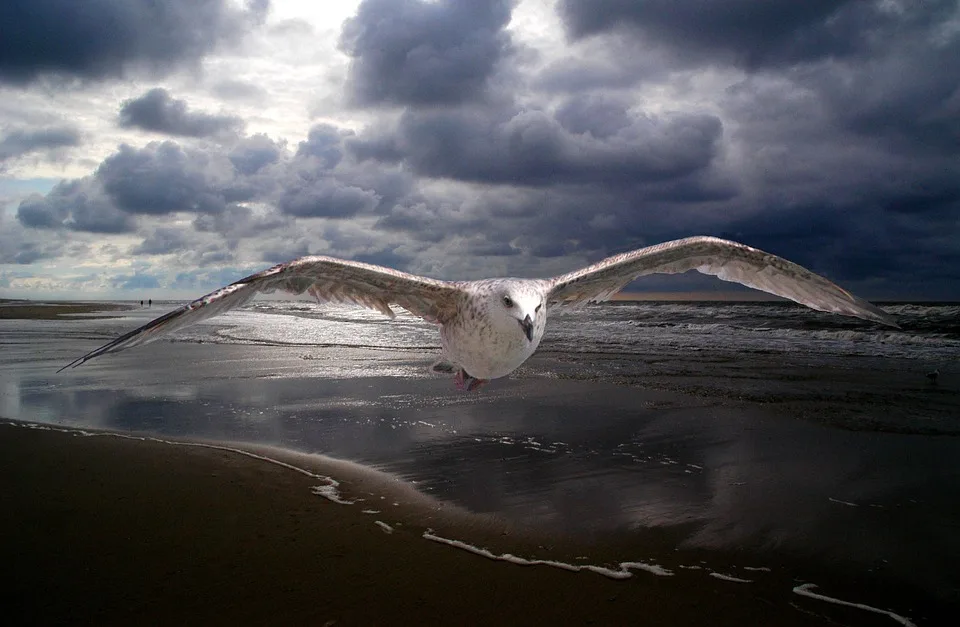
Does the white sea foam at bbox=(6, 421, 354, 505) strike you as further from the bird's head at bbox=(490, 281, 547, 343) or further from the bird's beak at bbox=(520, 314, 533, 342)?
the bird's beak at bbox=(520, 314, 533, 342)

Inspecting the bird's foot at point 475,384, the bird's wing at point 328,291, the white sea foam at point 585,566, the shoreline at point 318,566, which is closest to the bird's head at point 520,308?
the bird's wing at point 328,291

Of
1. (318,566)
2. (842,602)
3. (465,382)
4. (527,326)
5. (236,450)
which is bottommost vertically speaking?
(842,602)

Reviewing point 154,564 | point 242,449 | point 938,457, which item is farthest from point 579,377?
point 154,564

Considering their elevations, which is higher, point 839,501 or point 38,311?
point 38,311

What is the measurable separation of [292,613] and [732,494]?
4.26m

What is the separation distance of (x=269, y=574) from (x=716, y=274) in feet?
18.0

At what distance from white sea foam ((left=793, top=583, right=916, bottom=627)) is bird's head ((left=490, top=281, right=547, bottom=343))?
2.59 m

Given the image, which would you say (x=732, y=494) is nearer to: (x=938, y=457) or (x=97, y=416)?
(x=938, y=457)

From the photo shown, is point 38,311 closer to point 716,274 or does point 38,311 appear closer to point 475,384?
point 475,384

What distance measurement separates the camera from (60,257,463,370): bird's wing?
4582 mm

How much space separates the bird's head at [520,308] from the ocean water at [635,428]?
6.22 feet

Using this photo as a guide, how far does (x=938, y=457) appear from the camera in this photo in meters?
6.99

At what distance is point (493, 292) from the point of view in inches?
188

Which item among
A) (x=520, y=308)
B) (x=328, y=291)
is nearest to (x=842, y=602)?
(x=520, y=308)
